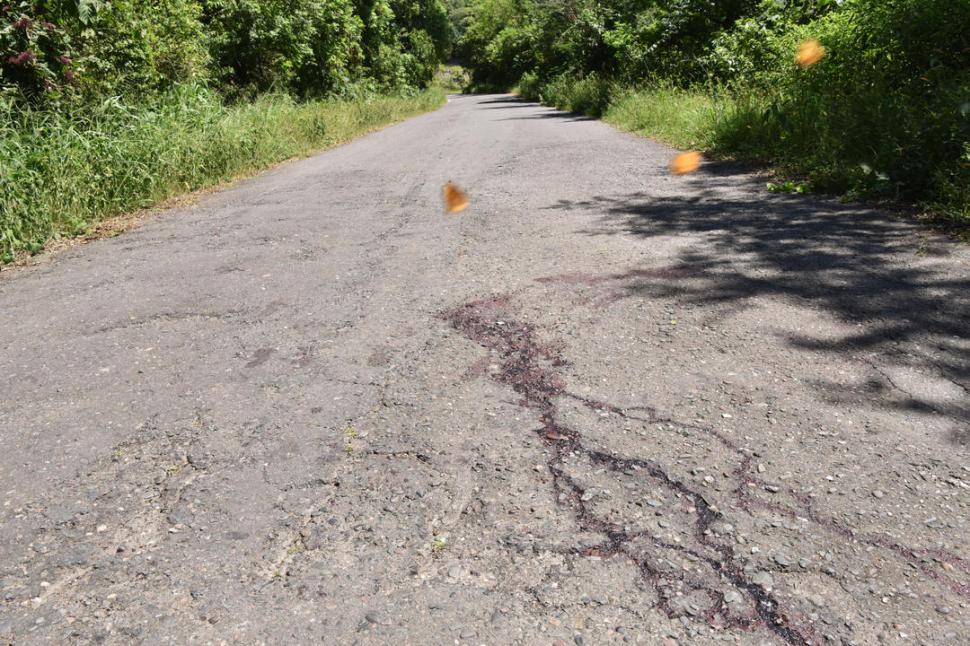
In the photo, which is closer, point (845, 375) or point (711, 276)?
point (845, 375)

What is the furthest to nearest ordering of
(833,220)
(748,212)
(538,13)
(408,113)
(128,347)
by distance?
(538,13) < (408,113) < (748,212) < (833,220) < (128,347)

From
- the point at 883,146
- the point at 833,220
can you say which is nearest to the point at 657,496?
the point at 833,220

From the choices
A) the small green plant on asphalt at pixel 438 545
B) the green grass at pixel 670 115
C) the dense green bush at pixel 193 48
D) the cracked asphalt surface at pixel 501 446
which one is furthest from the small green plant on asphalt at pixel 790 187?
the dense green bush at pixel 193 48

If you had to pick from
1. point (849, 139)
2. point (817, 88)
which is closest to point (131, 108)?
point (849, 139)

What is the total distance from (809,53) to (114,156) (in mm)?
→ 8608

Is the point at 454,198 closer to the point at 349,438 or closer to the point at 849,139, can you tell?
the point at 849,139

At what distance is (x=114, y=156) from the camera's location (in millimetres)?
7531

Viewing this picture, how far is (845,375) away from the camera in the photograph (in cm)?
291

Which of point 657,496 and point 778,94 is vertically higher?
point 778,94

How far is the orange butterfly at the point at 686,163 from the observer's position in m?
8.54

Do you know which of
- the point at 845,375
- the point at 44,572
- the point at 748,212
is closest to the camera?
the point at 44,572

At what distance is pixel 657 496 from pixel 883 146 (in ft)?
17.6

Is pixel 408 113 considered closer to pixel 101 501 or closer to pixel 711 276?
pixel 711 276

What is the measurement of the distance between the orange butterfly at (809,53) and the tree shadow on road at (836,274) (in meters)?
3.59
